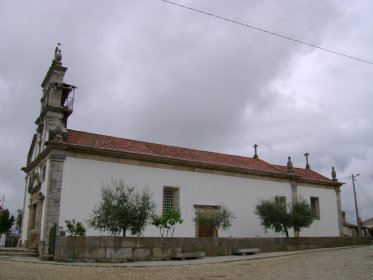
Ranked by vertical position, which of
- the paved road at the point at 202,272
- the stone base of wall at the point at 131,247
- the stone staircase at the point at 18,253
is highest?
the stone base of wall at the point at 131,247

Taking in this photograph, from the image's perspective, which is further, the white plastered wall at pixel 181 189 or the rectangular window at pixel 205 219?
the rectangular window at pixel 205 219

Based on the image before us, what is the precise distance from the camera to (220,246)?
20.2 meters

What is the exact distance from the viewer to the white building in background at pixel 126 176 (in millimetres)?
22047

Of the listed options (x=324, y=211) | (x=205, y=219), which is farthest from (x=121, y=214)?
(x=324, y=211)

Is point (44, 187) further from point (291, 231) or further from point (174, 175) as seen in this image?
point (291, 231)

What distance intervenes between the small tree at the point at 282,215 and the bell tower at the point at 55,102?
1441cm

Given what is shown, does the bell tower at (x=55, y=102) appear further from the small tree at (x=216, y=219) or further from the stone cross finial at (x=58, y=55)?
the small tree at (x=216, y=219)

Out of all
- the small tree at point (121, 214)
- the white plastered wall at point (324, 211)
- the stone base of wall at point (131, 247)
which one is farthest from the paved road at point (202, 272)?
the white plastered wall at point (324, 211)

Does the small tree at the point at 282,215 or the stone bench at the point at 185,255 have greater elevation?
the small tree at the point at 282,215

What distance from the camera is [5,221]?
41438mm

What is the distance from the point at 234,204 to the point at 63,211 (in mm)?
12098

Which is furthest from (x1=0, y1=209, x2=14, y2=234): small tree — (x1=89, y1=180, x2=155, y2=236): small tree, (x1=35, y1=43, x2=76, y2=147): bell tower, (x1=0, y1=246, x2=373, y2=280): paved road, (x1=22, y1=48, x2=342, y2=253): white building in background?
(x1=0, y1=246, x2=373, y2=280): paved road

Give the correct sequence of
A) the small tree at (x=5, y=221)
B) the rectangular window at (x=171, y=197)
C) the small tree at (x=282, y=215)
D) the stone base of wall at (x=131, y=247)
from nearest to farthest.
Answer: the stone base of wall at (x=131, y=247), the rectangular window at (x=171, y=197), the small tree at (x=282, y=215), the small tree at (x=5, y=221)

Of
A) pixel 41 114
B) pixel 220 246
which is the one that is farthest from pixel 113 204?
pixel 41 114
